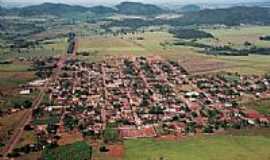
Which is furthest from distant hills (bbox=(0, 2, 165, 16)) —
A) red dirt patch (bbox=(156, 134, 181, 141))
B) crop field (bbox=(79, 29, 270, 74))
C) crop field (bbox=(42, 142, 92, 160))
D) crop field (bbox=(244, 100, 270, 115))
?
crop field (bbox=(42, 142, 92, 160))

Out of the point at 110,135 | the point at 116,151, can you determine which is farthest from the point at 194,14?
the point at 116,151

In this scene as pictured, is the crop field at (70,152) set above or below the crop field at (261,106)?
below

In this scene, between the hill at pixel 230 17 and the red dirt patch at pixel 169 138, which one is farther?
the hill at pixel 230 17

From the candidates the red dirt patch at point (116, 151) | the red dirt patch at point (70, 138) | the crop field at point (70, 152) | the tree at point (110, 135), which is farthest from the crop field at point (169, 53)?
the crop field at point (70, 152)

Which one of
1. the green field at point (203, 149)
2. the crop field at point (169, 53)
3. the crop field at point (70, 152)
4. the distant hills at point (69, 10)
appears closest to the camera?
the crop field at point (70, 152)

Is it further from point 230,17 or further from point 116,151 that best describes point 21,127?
point 230,17

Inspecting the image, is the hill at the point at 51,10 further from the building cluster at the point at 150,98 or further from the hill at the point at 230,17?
the building cluster at the point at 150,98

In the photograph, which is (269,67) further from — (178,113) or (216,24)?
(216,24)
